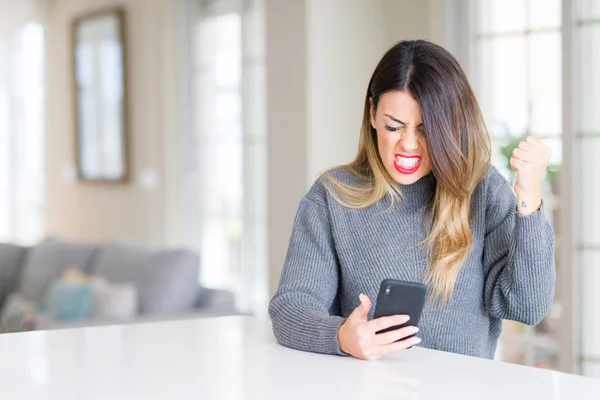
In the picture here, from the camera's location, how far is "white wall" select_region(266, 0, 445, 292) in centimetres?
399

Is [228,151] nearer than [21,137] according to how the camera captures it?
Yes

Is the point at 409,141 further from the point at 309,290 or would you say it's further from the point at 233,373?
the point at 233,373

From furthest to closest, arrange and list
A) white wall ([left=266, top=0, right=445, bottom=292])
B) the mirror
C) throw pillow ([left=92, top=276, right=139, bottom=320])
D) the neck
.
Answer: the mirror → throw pillow ([left=92, top=276, right=139, bottom=320]) → white wall ([left=266, top=0, right=445, bottom=292]) → the neck

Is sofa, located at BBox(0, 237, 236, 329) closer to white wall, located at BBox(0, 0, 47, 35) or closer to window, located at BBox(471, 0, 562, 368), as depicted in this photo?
window, located at BBox(471, 0, 562, 368)

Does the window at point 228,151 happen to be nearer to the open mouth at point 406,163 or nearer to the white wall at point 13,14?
the white wall at point 13,14

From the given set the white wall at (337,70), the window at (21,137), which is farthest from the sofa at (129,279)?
the window at (21,137)

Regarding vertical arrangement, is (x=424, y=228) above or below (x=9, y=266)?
above

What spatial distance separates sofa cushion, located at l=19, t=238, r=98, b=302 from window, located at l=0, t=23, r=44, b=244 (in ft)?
7.16

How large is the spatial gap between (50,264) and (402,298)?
4.17 metres

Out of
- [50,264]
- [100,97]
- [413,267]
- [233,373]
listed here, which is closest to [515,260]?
[413,267]

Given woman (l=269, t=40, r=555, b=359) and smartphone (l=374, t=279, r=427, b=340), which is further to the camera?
woman (l=269, t=40, r=555, b=359)

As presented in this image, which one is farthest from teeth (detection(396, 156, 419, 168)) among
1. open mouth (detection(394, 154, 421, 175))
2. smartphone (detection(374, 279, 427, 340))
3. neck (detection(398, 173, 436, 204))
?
smartphone (detection(374, 279, 427, 340))

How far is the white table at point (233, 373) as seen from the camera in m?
1.38

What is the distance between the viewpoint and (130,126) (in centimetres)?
607
